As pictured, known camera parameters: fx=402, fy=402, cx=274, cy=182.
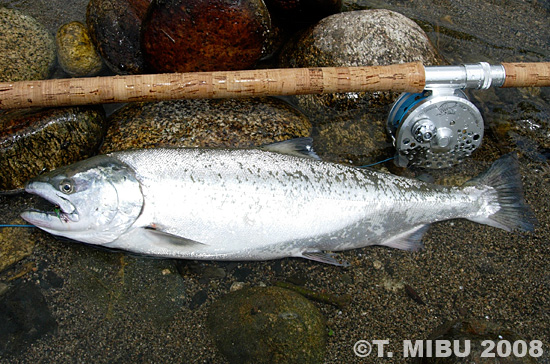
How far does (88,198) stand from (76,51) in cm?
206

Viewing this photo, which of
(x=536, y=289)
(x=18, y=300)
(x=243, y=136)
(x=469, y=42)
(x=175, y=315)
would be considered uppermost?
(x=469, y=42)

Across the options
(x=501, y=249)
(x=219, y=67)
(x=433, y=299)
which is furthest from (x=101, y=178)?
(x=501, y=249)

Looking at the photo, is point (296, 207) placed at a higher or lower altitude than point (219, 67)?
lower

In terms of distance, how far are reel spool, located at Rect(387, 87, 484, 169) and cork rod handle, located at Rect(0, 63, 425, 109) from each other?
0.65 ft

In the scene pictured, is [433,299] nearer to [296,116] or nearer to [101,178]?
[296,116]

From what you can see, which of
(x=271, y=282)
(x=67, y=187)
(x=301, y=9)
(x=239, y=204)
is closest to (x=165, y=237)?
(x=239, y=204)

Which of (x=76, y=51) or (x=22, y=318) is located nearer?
(x=22, y=318)

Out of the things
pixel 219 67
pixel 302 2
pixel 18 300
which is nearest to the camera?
pixel 18 300

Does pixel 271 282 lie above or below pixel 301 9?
below

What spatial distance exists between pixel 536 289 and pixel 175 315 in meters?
2.86

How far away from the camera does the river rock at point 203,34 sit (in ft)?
11.7

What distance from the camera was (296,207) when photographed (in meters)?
2.96

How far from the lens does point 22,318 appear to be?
2871mm

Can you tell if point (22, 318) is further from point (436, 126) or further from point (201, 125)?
point (436, 126)
